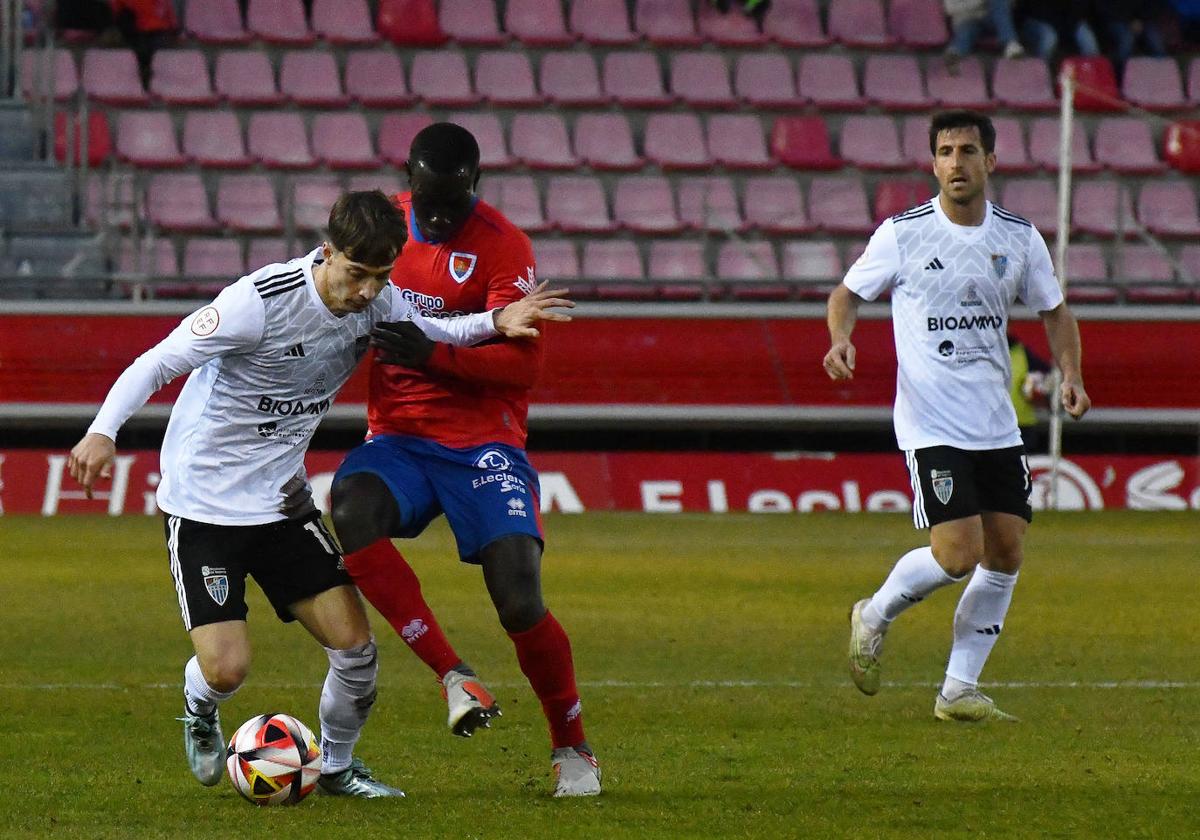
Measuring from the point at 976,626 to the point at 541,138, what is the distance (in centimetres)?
1385

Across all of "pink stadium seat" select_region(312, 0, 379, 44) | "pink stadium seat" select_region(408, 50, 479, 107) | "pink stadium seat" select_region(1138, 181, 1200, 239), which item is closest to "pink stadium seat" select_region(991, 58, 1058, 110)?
"pink stadium seat" select_region(1138, 181, 1200, 239)

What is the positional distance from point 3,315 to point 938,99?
34.3ft

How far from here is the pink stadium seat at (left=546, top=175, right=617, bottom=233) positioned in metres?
20.1

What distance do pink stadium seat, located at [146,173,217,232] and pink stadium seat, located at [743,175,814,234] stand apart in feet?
17.5

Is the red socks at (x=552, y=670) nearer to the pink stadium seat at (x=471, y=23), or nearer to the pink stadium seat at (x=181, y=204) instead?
the pink stadium seat at (x=181, y=204)

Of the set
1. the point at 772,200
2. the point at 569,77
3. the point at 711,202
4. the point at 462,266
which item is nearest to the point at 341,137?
the point at 569,77

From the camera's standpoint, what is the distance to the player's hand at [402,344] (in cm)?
586

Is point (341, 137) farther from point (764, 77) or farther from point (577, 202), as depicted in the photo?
point (764, 77)

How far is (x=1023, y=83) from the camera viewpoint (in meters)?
22.5

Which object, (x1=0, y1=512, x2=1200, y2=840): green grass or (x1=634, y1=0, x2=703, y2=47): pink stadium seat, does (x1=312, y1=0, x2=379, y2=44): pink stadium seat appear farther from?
(x1=0, y1=512, x2=1200, y2=840): green grass

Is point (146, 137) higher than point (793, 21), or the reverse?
point (793, 21)

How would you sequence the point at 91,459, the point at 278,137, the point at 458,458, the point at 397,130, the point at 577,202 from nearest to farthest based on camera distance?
the point at 91,459 < the point at 458,458 < the point at 577,202 < the point at 278,137 < the point at 397,130

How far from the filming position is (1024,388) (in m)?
17.2

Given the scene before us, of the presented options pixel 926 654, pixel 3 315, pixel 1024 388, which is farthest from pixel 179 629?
pixel 1024 388
